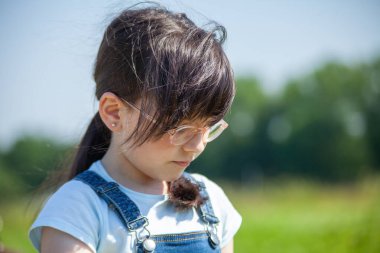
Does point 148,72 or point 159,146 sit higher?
point 148,72

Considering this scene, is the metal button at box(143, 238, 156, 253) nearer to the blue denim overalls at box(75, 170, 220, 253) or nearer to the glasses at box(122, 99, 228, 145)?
the blue denim overalls at box(75, 170, 220, 253)

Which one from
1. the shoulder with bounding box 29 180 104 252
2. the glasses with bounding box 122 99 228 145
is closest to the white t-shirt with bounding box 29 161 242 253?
the shoulder with bounding box 29 180 104 252

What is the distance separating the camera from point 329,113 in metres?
30.0

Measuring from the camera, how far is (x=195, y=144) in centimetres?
168

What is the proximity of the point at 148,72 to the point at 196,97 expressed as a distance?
0.18 metres

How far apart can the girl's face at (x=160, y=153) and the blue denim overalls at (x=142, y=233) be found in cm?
12

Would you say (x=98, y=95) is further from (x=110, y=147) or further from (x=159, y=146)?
(x=159, y=146)

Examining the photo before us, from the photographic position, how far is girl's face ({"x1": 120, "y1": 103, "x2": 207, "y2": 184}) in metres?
1.67

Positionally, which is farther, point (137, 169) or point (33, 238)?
point (137, 169)

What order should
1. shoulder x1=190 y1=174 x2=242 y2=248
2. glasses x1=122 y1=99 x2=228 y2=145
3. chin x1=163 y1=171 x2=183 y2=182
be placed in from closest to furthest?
glasses x1=122 y1=99 x2=228 y2=145
chin x1=163 y1=171 x2=183 y2=182
shoulder x1=190 y1=174 x2=242 y2=248

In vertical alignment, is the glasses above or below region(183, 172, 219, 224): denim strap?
above

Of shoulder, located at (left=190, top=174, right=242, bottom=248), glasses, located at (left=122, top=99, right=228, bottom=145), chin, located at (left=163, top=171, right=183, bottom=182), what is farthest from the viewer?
shoulder, located at (left=190, top=174, right=242, bottom=248)

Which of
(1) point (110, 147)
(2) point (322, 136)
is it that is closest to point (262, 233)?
(1) point (110, 147)

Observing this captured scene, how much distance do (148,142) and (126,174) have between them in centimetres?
18
